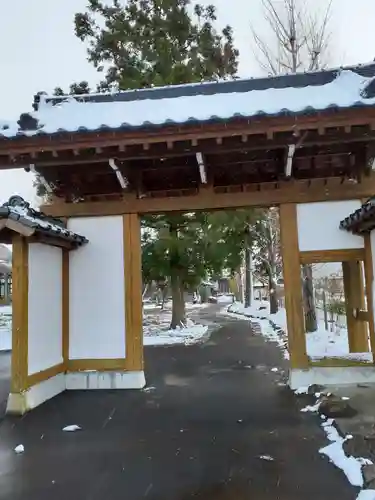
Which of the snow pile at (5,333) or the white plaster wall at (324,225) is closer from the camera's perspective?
the white plaster wall at (324,225)

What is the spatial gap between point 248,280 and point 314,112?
23119mm

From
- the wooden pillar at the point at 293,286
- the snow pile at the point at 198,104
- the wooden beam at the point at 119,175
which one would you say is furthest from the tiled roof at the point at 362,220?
the wooden beam at the point at 119,175

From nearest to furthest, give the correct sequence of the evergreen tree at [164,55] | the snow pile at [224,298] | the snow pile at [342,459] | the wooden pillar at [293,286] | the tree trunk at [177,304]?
the snow pile at [342,459]
the wooden pillar at [293,286]
the evergreen tree at [164,55]
the tree trunk at [177,304]
the snow pile at [224,298]

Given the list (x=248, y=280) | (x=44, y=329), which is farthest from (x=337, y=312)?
(x=248, y=280)

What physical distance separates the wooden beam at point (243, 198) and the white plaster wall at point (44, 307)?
0.96 m

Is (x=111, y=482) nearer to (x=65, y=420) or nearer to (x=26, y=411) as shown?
(x=65, y=420)

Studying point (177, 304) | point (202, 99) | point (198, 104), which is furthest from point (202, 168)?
point (177, 304)

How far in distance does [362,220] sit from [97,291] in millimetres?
3899

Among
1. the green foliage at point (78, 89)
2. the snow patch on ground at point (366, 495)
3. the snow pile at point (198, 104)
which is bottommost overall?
the snow patch on ground at point (366, 495)

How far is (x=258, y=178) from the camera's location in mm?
6648

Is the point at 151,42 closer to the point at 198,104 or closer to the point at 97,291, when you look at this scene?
the point at 198,104

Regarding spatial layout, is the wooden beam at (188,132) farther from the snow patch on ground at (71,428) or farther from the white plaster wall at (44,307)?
the snow patch on ground at (71,428)

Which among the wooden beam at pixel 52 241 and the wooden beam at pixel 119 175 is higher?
the wooden beam at pixel 119 175

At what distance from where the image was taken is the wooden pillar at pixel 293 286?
20.1 feet
